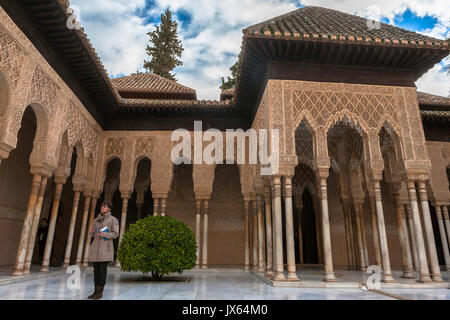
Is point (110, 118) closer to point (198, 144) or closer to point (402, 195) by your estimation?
point (198, 144)

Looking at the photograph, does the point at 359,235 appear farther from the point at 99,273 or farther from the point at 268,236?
the point at 99,273

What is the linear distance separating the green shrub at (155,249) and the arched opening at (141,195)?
5.55 m

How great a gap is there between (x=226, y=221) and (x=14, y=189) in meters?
7.52

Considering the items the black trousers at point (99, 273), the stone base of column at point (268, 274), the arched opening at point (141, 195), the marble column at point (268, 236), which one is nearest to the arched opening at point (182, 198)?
the arched opening at point (141, 195)

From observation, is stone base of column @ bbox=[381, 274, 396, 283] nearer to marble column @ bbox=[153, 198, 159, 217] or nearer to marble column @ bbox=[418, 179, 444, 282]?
marble column @ bbox=[418, 179, 444, 282]

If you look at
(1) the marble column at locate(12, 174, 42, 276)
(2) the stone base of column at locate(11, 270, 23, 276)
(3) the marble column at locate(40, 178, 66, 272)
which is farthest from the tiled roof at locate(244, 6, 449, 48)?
(2) the stone base of column at locate(11, 270, 23, 276)

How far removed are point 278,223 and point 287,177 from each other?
106 centimetres

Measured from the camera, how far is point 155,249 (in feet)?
19.6

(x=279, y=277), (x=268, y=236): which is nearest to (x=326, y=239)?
(x=279, y=277)

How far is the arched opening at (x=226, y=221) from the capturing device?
1133cm

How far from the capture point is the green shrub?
19.4 ft

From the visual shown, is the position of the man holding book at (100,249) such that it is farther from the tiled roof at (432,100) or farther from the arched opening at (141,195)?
the tiled roof at (432,100)

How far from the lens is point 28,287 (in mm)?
5137

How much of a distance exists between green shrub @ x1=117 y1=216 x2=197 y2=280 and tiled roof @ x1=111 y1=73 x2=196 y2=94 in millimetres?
7326
